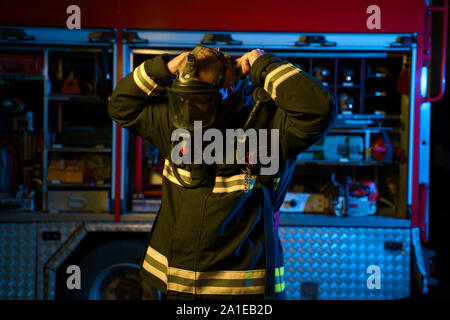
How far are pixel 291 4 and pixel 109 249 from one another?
9.79 feet

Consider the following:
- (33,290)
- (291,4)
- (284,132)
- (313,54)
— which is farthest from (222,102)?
(33,290)

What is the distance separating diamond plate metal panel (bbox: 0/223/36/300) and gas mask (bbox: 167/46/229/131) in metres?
2.68

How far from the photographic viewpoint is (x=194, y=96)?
1496mm

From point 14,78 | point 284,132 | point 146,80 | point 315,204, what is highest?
point 14,78

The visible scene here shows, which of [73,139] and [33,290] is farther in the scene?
[73,139]

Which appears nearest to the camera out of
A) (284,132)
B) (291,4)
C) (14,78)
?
(284,132)

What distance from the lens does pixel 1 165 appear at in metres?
3.74

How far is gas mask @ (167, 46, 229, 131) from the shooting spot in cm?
148

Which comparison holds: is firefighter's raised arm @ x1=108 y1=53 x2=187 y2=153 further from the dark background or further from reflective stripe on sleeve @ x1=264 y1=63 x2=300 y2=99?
the dark background

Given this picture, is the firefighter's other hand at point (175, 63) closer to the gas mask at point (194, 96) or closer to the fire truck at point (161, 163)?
the gas mask at point (194, 96)

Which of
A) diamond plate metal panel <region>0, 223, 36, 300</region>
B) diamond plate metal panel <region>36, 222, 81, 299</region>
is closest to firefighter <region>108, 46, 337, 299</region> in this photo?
diamond plate metal panel <region>36, 222, 81, 299</region>

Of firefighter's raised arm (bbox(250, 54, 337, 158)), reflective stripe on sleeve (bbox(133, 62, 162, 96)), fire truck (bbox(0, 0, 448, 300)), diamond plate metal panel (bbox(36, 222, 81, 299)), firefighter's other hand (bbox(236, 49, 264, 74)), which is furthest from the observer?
diamond plate metal panel (bbox(36, 222, 81, 299))

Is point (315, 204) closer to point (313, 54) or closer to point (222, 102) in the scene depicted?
point (313, 54)

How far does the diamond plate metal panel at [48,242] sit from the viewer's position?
11.2 feet
